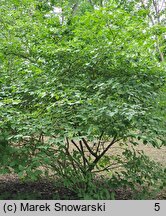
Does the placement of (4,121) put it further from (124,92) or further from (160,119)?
(160,119)

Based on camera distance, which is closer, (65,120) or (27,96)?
(65,120)

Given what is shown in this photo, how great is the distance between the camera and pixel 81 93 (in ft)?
7.80

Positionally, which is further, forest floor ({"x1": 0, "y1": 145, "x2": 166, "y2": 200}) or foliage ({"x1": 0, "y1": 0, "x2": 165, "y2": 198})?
forest floor ({"x1": 0, "y1": 145, "x2": 166, "y2": 200})

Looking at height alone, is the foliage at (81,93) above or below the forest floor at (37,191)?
above

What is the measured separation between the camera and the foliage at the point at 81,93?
2180 mm

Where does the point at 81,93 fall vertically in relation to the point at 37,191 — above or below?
above

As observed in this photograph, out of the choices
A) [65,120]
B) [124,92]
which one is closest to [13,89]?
[65,120]

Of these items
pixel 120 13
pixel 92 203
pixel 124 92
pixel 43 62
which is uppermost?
pixel 120 13

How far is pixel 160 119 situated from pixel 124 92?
39 cm

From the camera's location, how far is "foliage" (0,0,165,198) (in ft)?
7.15

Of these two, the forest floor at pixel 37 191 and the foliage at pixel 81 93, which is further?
the forest floor at pixel 37 191

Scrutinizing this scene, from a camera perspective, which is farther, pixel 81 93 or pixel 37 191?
pixel 37 191

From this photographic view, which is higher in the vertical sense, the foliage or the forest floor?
the foliage

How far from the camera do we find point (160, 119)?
7.54 feet
